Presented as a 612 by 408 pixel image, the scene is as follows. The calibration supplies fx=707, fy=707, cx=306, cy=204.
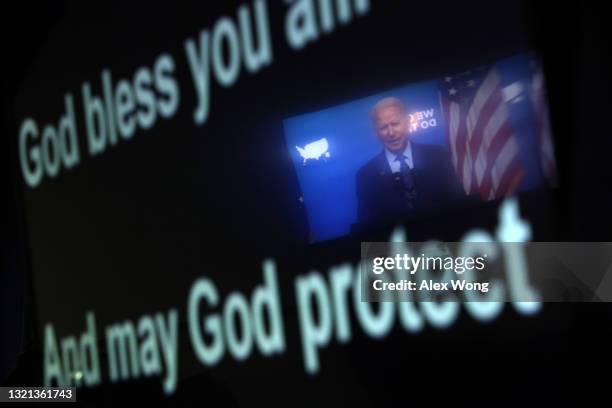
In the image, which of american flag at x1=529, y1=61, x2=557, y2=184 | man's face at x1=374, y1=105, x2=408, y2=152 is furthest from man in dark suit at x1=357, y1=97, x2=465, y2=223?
american flag at x1=529, y1=61, x2=557, y2=184

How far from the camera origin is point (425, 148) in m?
1.62

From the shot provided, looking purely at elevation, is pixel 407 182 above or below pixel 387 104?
below

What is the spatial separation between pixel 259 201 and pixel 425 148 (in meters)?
0.53

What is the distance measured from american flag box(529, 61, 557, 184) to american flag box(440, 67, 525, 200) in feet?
0.17

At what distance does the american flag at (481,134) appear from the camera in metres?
1.50

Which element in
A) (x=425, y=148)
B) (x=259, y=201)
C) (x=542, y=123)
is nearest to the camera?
(x=542, y=123)

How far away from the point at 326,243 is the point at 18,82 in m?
1.48

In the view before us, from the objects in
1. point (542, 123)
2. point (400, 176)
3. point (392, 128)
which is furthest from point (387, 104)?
point (542, 123)

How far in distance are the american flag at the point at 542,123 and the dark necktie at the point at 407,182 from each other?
317 mm

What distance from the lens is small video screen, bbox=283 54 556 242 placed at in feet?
4.84

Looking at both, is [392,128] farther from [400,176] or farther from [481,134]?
[481,134]

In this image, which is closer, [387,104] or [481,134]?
[481,134]

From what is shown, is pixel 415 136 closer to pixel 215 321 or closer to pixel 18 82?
pixel 215 321

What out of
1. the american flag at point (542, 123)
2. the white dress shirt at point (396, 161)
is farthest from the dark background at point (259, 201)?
the white dress shirt at point (396, 161)
